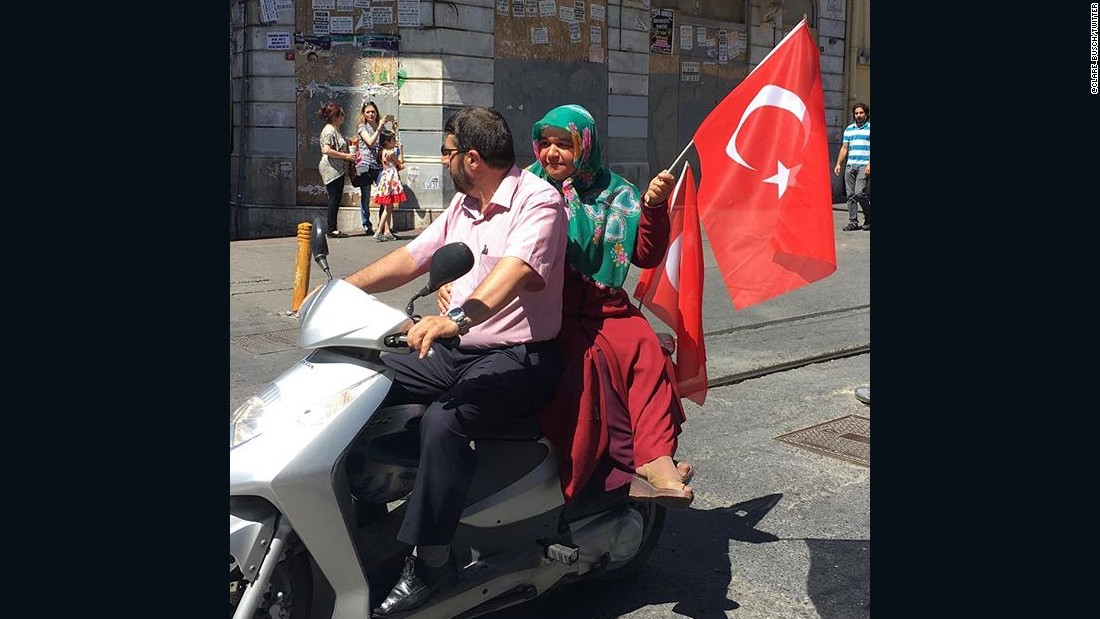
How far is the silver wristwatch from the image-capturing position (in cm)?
304

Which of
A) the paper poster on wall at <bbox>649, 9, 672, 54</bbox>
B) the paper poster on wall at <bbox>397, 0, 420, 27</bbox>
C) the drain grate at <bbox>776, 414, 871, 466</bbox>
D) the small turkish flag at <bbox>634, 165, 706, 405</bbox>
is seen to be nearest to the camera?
the small turkish flag at <bbox>634, 165, 706, 405</bbox>

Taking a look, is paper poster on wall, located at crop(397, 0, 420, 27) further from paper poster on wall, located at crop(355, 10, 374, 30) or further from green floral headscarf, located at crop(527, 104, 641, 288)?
green floral headscarf, located at crop(527, 104, 641, 288)

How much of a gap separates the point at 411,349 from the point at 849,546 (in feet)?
7.44

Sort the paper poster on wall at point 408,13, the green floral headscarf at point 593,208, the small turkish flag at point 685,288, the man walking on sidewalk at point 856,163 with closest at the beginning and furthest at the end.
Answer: the green floral headscarf at point 593,208 < the small turkish flag at point 685,288 < the paper poster on wall at point 408,13 < the man walking on sidewalk at point 856,163

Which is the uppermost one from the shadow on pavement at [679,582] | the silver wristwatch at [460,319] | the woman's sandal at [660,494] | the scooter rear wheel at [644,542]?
the silver wristwatch at [460,319]

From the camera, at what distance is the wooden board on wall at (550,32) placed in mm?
16312

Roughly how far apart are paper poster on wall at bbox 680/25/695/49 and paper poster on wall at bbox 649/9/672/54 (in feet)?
1.10

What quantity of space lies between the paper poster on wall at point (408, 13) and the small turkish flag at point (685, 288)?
464 inches

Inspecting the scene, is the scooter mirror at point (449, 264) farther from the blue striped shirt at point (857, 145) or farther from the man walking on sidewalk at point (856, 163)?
the blue striped shirt at point (857, 145)

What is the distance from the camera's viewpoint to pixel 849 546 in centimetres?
448

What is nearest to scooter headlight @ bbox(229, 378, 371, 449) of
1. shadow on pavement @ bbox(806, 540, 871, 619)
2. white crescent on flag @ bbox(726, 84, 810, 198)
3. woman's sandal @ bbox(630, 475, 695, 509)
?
woman's sandal @ bbox(630, 475, 695, 509)

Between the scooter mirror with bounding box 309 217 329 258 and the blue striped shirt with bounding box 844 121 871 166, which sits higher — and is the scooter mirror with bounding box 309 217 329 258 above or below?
below

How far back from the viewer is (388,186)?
1445cm

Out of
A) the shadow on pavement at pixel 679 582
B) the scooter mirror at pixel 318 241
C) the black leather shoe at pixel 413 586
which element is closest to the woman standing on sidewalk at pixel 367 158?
the shadow on pavement at pixel 679 582
